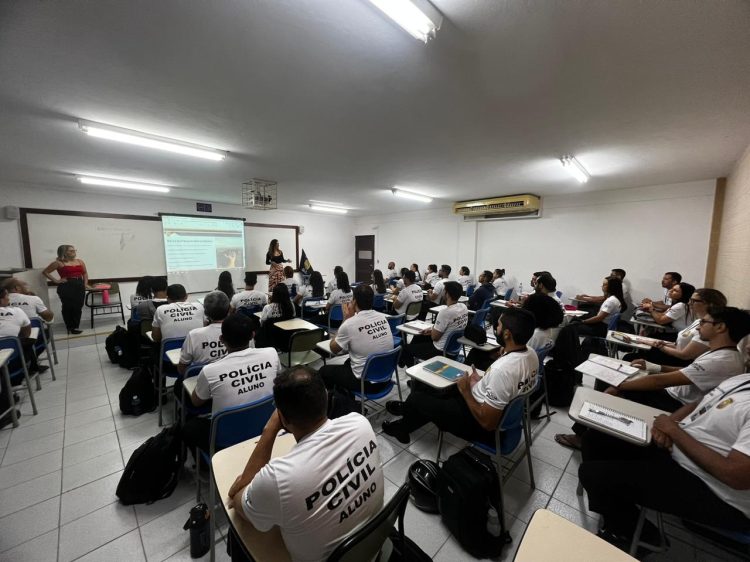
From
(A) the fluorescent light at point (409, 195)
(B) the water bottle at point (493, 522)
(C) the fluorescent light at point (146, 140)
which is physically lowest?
(B) the water bottle at point (493, 522)

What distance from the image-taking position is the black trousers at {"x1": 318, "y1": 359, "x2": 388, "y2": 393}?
8.18 feet

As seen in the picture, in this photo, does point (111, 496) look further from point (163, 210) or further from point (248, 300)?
point (163, 210)

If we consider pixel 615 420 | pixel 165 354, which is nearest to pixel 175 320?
pixel 165 354

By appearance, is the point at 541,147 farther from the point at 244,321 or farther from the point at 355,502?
the point at 355,502

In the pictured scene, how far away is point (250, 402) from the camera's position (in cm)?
167

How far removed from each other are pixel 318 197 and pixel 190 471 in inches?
239

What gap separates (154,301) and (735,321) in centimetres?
560

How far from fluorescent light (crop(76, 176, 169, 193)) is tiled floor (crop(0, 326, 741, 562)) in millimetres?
4101

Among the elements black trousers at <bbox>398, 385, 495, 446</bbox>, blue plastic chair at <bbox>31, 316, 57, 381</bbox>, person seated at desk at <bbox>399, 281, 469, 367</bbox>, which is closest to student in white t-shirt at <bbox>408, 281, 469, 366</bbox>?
person seated at desk at <bbox>399, 281, 469, 367</bbox>

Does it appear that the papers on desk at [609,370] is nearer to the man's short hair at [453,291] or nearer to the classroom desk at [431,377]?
the classroom desk at [431,377]

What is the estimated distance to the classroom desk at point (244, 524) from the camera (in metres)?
0.96

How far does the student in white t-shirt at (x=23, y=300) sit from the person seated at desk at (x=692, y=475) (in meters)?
5.88

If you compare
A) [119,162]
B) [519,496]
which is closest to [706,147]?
[519,496]

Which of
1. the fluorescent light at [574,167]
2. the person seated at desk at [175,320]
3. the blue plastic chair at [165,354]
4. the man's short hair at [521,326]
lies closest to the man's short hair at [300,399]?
the man's short hair at [521,326]
